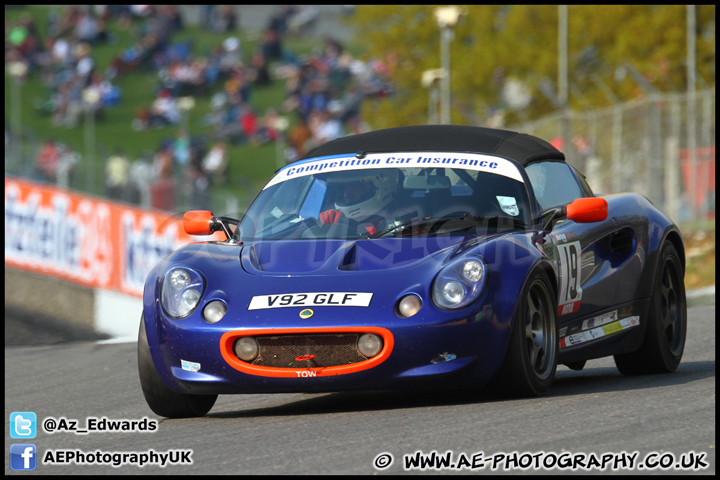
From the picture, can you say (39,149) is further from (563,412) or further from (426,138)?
(563,412)

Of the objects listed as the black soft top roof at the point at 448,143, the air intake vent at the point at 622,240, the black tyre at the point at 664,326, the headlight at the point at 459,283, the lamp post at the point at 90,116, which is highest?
the black soft top roof at the point at 448,143

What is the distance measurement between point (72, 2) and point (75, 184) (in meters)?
34.9

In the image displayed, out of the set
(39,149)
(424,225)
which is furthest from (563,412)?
(39,149)

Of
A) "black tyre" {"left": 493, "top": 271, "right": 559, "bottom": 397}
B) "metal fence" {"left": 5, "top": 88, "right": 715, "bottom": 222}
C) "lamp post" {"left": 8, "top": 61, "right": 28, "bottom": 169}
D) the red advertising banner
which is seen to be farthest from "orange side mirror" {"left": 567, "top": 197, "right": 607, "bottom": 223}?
"lamp post" {"left": 8, "top": 61, "right": 28, "bottom": 169}

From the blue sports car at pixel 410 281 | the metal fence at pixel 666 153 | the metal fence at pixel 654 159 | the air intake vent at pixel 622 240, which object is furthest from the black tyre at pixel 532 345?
the metal fence at pixel 666 153

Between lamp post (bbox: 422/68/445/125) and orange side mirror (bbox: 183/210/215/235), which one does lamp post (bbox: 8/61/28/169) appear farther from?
orange side mirror (bbox: 183/210/215/235)

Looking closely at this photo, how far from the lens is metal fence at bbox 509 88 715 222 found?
18938 mm

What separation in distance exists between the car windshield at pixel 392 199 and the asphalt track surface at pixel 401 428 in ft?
2.86

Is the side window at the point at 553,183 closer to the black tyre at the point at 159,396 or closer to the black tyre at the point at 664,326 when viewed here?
the black tyre at the point at 664,326

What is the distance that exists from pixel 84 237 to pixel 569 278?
13.7 m

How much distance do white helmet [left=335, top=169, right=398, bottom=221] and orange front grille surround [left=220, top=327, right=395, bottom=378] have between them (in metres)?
1.13

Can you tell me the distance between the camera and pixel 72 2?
5181cm

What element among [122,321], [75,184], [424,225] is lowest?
[122,321]

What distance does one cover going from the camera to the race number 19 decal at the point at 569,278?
6157mm
